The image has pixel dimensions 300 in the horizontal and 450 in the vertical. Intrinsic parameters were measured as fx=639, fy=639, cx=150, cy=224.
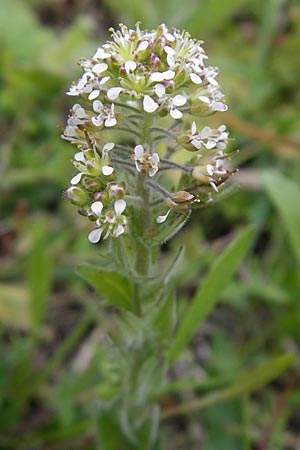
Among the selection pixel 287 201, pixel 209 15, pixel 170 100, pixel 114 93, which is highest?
pixel 209 15

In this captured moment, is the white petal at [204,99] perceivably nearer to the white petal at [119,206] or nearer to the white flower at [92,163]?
the white flower at [92,163]

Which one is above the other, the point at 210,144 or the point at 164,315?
the point at 210,144

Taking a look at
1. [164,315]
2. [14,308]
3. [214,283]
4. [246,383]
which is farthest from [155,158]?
[14,308]

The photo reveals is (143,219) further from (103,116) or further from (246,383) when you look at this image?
(246,383)

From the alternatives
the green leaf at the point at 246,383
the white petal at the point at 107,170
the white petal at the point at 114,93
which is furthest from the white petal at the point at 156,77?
the green leaf at the point at 246,383

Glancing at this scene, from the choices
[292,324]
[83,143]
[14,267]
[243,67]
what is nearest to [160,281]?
[83,143]

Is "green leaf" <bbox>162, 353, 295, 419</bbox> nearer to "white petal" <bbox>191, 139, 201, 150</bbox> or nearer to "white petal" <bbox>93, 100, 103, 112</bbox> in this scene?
"white petal" <bbox>191, 139, 201, 150</bbox>

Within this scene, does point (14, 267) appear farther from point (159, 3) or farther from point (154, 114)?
point (159, 3)
